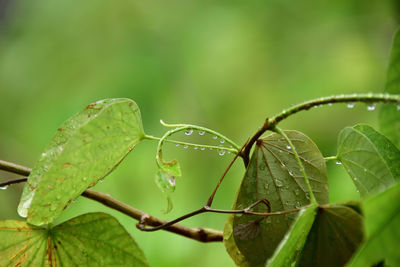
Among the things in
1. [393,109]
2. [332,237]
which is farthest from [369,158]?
[393,109]

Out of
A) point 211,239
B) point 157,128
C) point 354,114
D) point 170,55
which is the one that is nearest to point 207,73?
point 170,55

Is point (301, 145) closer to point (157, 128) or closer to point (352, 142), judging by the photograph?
point (352, 142)

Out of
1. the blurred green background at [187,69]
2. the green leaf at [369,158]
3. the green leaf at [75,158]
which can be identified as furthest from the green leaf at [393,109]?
the blurred green background at [187,69]

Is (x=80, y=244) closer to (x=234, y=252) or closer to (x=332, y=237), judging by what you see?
(x=234, y=252)

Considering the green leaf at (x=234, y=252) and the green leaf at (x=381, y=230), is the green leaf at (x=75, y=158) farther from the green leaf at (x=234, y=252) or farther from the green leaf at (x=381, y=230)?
the green leaf at (x=381, y=230)

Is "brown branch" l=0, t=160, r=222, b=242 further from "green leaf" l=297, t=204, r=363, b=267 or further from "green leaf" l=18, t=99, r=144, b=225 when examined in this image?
"green leaf" l=297, t=204, r=363, b=267

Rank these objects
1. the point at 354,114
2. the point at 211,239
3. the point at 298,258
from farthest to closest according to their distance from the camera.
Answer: the point at 354,114, the point at 211,239, the point at 298,258
